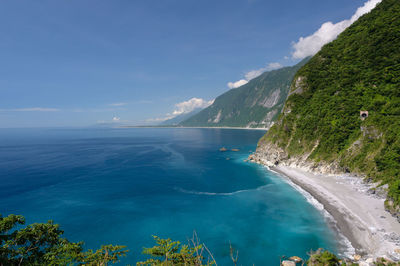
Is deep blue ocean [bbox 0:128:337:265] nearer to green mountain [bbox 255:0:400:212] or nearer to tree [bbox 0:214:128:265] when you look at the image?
tree [bbox 0:214:128:265]

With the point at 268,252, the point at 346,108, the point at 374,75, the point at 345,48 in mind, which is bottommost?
the point at 268,252

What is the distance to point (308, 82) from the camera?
84.8 m

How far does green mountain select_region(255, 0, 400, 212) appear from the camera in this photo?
154 feet

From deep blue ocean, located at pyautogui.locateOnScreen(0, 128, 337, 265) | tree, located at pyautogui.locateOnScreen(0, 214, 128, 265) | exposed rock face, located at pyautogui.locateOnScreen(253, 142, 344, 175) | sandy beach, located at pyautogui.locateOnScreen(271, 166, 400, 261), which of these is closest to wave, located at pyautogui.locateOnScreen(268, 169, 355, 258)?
sandy beach, located at pyautogui.locateOnScreen(271, 166, 400, 261)

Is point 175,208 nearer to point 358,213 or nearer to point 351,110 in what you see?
point 358,213

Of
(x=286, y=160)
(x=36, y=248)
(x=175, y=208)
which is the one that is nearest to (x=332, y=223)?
(x=175, y=208)

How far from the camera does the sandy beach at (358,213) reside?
2687 centimetres

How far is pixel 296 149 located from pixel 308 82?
3452cm

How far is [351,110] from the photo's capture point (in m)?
60.9

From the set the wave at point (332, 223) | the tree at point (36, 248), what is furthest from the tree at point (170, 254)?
the wave at point (332, 223)

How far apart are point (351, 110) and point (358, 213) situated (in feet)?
→ 128

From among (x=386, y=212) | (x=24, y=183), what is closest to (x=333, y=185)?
(x=386, y=212)

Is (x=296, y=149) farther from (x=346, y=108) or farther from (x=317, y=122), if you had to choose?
(x=346, y=108)

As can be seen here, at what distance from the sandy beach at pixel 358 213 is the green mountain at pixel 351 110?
3037 mm
